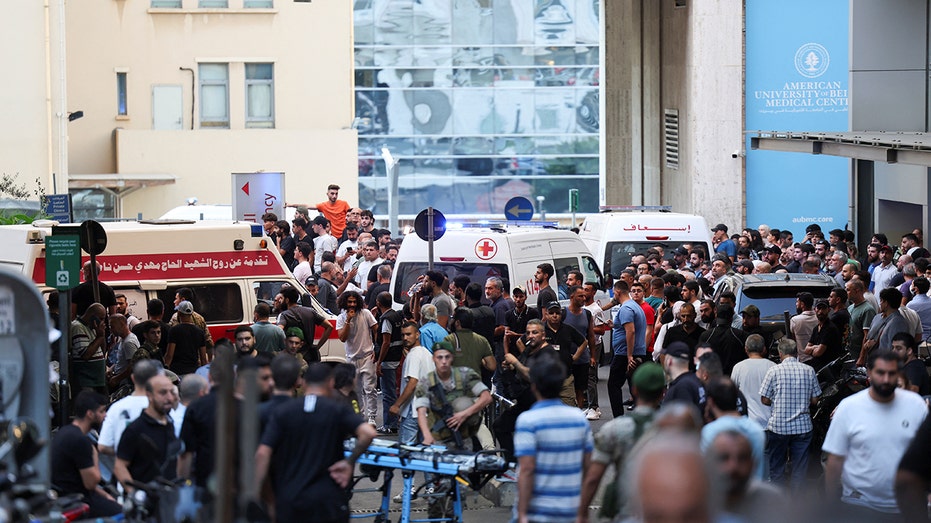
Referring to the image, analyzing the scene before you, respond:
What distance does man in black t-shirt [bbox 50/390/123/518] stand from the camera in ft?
32.3

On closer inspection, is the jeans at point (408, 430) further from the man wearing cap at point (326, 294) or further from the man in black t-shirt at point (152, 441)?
the man wearing cap at point (326, 294)

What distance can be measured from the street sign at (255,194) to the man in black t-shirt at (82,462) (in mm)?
17009

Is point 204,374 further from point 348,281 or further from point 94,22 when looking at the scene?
point 94,22

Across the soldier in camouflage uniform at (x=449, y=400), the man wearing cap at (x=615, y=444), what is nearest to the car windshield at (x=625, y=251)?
the soldier in camouflage uniform at (x=449, y=400)

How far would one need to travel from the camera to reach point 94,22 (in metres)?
47.1

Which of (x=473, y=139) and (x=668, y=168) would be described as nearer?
(x=668, y=168)

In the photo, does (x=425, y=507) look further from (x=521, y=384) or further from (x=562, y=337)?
(x=562, y=337)

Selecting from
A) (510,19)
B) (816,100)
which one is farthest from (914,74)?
(510,19)

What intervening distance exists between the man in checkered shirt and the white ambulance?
6648mm

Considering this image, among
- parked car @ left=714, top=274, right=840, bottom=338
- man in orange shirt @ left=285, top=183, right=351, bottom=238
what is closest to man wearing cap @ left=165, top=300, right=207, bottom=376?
parked car @ left=714, top=274, right=840, bottom=338

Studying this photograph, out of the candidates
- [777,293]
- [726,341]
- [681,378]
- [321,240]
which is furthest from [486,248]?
[681,378]

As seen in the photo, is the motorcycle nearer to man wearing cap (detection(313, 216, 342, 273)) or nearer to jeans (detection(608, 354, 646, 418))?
jeans (detection(608, 354, 646, 418))

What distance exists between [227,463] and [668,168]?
1448 inches

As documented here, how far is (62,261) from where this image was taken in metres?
13.8
